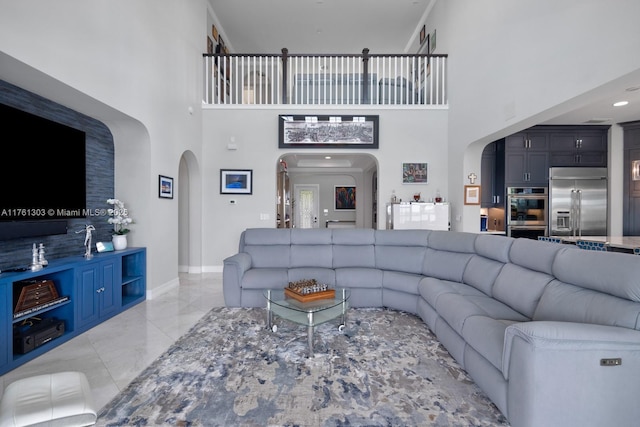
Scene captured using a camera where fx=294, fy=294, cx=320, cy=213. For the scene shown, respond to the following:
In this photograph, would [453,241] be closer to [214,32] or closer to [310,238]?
[310,238]

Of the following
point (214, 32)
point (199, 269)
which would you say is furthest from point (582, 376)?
point (214, 32)

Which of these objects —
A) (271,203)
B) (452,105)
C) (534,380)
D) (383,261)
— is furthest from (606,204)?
(271,203)

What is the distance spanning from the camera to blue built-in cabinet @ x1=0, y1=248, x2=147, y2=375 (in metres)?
2.25

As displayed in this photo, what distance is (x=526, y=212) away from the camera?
5.39m

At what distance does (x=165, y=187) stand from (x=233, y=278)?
6.35ft

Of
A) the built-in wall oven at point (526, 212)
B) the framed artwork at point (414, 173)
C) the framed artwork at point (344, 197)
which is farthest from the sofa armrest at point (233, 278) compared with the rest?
the framed artwork at point (344, 197)

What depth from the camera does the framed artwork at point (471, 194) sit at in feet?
16.1

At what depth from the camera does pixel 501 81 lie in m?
3.80

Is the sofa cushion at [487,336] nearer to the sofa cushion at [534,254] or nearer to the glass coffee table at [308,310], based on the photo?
the sofa cushion at [534,254]

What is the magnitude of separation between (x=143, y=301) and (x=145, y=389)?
2305 millimetres

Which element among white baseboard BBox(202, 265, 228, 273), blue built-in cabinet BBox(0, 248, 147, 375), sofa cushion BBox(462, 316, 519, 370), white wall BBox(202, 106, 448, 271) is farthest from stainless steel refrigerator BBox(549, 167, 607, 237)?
blue built-in cabinet BBox(0, 248, 147, 375)

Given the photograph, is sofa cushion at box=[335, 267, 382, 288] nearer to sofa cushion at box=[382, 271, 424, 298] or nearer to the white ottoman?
sofa cushion at box=[382, 271, 424, 298]

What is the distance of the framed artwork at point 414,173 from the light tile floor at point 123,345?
3.94 m

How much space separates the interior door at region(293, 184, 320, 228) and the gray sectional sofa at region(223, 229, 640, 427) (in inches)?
294
